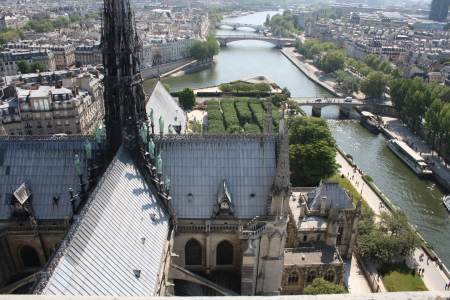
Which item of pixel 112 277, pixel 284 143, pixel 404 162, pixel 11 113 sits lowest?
pixel 404 162

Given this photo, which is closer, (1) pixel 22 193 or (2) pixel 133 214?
(2) pixel 133 214

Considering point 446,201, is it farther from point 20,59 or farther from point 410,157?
point 20,59

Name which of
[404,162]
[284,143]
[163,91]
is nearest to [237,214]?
[284,143]

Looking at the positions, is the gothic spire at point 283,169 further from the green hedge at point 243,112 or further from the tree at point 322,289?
the green hedge at point 243,112

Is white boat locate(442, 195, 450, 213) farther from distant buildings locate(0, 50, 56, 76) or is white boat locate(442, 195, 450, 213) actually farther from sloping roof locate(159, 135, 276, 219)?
distant buildings locate(0, 50, 56, 76)

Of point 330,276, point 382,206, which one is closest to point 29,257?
point 330,276

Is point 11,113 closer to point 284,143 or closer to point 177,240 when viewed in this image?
point 177,240
